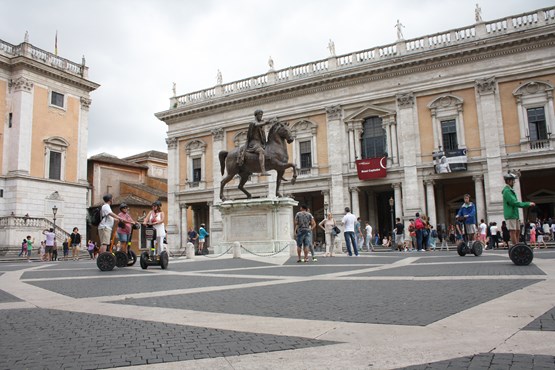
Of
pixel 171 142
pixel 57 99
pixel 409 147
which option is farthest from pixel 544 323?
pixel 171 142

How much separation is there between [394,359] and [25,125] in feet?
115

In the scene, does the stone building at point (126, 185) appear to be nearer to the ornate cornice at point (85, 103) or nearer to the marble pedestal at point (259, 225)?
the ornate cornice at point (85, 103)

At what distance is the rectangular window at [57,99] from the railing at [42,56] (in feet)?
6.65

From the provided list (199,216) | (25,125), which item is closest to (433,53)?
(199,216)

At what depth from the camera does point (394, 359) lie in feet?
8.56

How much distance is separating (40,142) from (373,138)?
24.6m

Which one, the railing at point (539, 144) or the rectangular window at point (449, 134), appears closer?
the railing at point (539, 144)

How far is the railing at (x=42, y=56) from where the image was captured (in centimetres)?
3216

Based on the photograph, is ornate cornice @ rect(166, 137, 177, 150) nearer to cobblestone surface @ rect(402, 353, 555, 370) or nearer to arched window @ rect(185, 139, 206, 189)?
arched window @ rect(185, 139, 206, 189)

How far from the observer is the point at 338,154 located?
3266 centimetres

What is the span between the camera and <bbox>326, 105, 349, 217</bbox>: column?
3198 cm

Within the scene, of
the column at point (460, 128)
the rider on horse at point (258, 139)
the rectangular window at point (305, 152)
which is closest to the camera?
the rider on horse at point (258, 139)

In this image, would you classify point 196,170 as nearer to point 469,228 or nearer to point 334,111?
point 334,111

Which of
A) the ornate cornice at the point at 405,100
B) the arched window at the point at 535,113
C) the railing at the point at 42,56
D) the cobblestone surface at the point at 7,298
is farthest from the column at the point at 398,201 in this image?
the cobblestone surface at the point at 7,298
